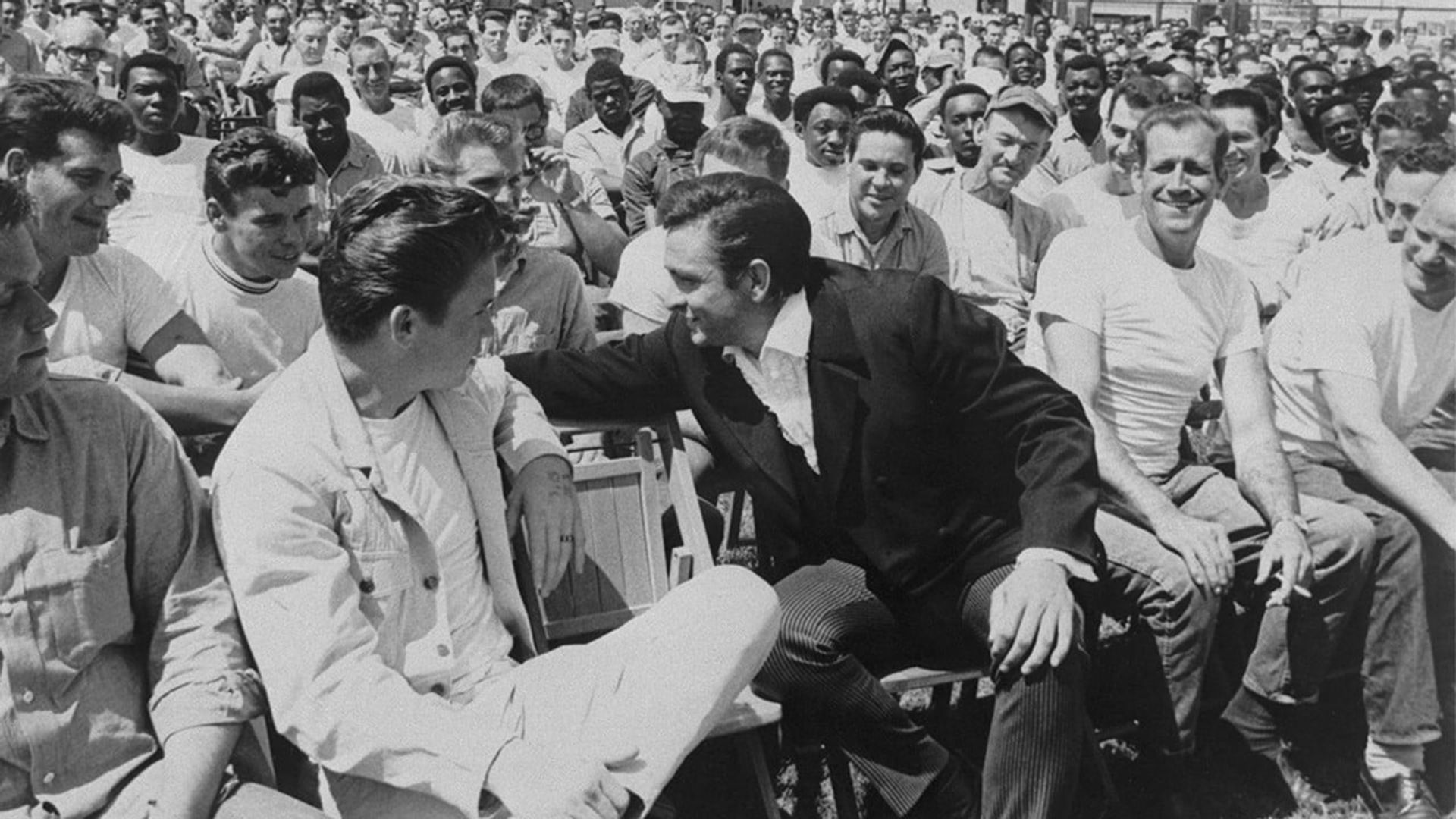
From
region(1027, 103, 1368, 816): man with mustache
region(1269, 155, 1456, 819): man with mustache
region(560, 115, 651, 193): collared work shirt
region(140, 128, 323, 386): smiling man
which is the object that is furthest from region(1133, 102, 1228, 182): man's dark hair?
region(560, 115, 651, 193): collared work shirt

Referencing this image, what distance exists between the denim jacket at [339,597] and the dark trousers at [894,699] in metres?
0.85

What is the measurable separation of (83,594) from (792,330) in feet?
5.58

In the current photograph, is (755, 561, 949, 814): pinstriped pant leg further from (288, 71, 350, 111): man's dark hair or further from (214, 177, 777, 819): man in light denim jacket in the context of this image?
(288, 71, 350, 111): man's dark hair

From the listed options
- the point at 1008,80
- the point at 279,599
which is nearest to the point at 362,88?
the point at 1008,80

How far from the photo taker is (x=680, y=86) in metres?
11.2

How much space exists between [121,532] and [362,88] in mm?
7217

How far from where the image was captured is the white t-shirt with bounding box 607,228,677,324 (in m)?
4.97

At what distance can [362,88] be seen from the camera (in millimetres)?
9117

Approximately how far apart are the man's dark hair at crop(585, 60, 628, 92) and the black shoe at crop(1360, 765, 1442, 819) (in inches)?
278

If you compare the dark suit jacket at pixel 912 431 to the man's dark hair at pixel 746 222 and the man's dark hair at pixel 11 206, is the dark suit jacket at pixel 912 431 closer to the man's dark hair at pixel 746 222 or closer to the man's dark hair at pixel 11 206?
the man's dark hair at pixel 746 222

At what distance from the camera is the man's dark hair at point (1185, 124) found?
4270 millimetres

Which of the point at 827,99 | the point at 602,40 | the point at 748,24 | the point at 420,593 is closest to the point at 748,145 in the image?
the point at 827,99

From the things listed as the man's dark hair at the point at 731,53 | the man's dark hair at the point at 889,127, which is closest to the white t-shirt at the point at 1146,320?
the man's dark hair at the point at 889,127

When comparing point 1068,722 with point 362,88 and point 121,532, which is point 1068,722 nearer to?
point 121,532
